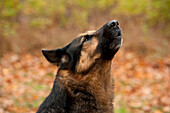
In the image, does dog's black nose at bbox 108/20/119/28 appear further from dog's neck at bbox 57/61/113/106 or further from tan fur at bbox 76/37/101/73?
dog's neck at bbox 57/61/113/106

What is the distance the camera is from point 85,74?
388 centimetres

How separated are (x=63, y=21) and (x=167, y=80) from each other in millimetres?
10310

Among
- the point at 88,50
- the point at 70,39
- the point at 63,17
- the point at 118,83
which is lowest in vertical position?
the point at 88,50

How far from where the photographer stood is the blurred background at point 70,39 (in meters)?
7.37

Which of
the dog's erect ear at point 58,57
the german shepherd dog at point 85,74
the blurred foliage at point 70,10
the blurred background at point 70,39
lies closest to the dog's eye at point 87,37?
the german shepherd dog at point 85,74

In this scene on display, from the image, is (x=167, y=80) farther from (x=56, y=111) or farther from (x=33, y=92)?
(x=56, y=111)

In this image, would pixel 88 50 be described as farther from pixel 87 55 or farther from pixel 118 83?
pixel 118 83

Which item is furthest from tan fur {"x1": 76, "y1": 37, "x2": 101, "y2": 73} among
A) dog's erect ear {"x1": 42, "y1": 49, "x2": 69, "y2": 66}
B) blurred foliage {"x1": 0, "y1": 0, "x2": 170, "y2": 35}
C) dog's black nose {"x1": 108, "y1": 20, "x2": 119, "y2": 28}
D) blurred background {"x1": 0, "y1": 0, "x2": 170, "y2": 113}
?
blurred foliage {"x1": 0, "y1": 0, "x2": 170, "y2": 35}

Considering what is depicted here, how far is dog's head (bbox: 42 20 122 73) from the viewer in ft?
12.3

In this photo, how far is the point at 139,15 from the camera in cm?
1461

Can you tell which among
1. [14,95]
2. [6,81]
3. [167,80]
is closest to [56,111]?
[14,95]

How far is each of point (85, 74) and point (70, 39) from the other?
1029cm

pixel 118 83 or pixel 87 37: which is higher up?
pixel 118 83

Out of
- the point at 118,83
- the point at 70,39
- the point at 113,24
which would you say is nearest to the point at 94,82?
the point at 113,24
